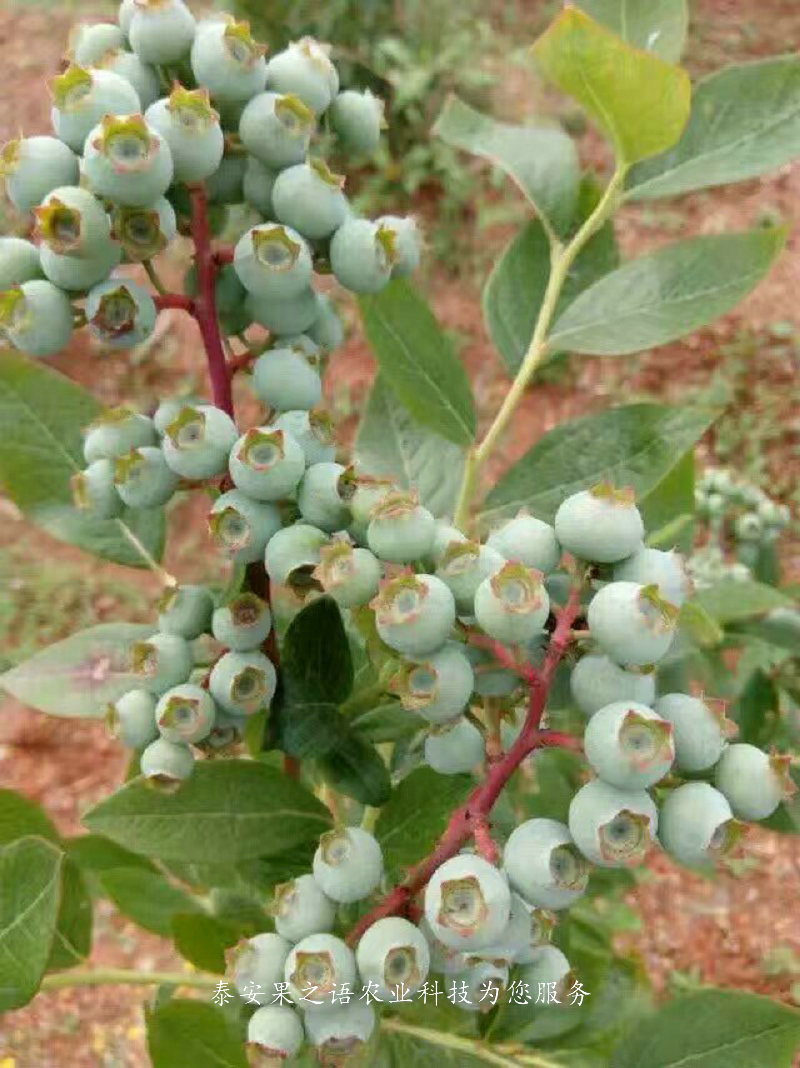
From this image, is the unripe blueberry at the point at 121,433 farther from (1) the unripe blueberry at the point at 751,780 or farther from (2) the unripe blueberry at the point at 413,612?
(1) the unripe blueberry at the point at 751,780

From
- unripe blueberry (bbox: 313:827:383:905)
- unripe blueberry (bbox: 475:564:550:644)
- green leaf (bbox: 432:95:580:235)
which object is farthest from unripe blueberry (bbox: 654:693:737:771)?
green leaf (bbox: 432:95:580:235)

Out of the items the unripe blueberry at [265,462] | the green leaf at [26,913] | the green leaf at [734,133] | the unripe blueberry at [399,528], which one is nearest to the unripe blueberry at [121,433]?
the unripe blueberry at [265,462]

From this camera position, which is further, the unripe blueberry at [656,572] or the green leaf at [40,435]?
the green leaf at [40,435]

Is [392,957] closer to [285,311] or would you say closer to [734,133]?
[285,311]

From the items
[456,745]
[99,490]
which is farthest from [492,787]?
[99,490]

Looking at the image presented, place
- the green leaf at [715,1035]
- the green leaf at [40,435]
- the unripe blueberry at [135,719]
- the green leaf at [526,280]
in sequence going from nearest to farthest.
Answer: the unripe blueberry at [135,719] < the green leaf at [715,1035] < the green leaf at [40,435] < the green leaf at [526,280]
